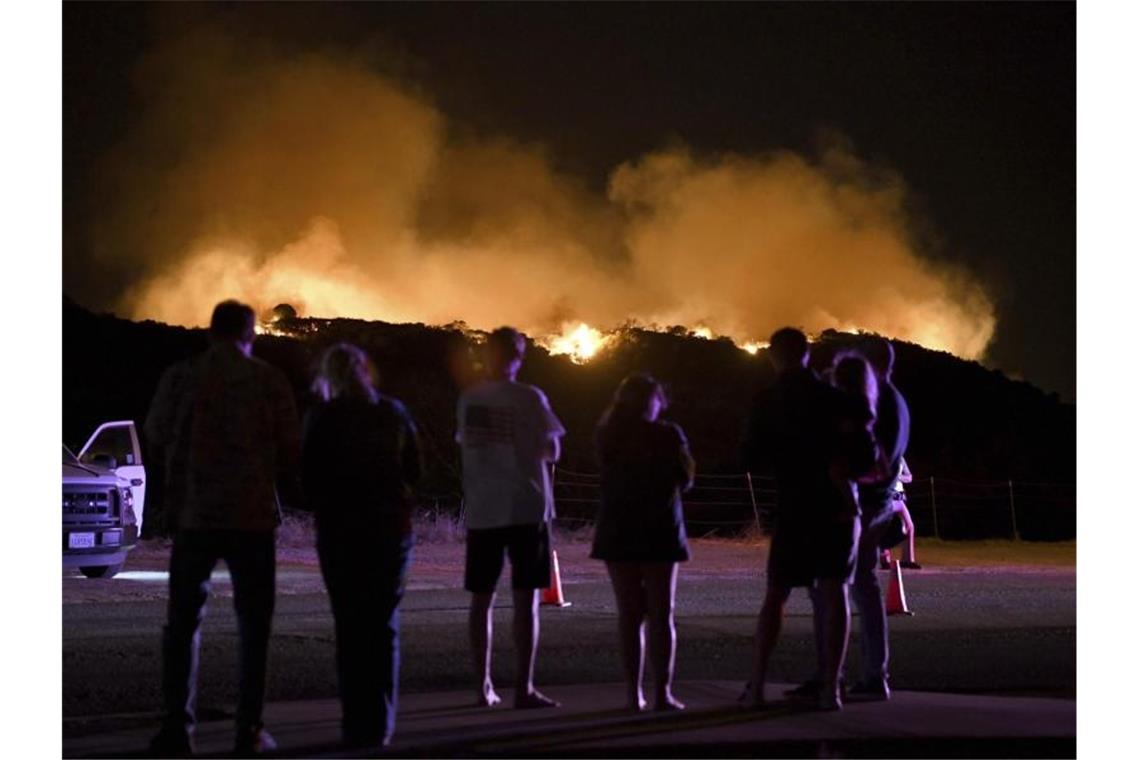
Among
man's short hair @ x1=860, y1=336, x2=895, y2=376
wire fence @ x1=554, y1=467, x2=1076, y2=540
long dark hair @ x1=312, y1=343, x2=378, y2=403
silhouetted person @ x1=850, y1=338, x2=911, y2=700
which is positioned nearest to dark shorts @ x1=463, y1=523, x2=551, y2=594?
long dark hair @ x1=312, y1=343, x2=378, y2=403

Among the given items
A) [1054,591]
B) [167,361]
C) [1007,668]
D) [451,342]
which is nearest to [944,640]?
[1007,668]

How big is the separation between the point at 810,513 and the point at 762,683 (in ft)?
2.93

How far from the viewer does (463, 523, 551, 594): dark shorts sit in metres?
8.67

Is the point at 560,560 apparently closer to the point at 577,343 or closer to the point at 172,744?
the point at 172,744

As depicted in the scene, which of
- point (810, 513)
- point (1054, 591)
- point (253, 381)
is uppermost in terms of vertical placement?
point (253, 381)

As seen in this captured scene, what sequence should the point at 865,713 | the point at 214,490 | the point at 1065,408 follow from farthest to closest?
1. the point at 1065,408
2. the point at 865,713
3. the point at 214,490

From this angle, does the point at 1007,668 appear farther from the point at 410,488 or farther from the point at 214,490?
the point at 214,490

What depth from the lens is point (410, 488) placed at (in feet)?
26.0

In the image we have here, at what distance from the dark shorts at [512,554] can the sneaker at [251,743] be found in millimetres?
1420

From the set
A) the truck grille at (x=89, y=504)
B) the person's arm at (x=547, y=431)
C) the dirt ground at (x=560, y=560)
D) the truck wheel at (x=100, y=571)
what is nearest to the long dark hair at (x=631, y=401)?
the person's arm at (x=547, y=431)

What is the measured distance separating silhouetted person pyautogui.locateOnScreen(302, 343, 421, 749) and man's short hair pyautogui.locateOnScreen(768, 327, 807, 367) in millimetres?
2141

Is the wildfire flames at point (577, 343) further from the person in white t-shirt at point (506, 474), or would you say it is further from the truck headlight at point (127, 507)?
the person in white t-shirt at point (506, 474)

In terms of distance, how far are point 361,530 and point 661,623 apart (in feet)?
5.89
